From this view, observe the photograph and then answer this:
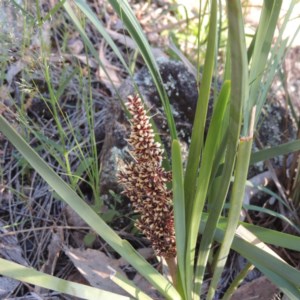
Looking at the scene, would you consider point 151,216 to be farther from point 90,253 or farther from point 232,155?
point 90,253

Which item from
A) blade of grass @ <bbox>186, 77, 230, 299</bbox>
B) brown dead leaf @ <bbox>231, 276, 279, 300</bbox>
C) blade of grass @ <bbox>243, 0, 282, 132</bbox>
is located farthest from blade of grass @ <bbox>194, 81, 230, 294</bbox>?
brown dead leaf @ <bbox>231, 276, 279, 300</bbox>

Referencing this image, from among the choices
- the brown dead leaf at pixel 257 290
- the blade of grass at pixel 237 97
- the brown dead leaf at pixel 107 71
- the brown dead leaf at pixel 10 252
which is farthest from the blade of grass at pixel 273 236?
the brown dead leaf at pixel 107 71

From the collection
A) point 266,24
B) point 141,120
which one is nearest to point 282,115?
point 266,24

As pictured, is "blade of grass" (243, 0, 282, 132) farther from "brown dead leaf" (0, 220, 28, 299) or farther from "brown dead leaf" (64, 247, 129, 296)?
"brown dead leaf" (0, 220, 28, 299)

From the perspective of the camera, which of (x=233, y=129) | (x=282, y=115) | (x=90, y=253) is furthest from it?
(x=282, y=115)

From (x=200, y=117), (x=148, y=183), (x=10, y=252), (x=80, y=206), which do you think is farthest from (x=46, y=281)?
(x=10, y=252)

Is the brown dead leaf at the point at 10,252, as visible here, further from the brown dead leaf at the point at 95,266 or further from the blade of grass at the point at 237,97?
the blade of grass at the point at 237,97
